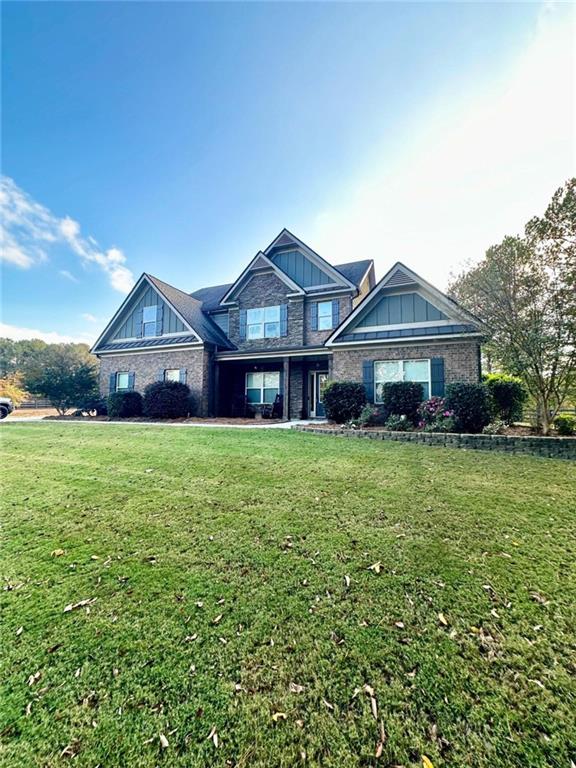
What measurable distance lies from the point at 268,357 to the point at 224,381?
338 cm

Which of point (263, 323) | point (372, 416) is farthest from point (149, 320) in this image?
point (372, 416)

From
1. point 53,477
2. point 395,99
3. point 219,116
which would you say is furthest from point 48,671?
point 219,116

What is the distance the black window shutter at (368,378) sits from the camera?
41.7 ft

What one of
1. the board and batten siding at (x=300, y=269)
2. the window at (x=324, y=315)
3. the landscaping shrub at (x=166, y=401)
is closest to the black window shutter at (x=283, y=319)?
the board and batten siding at (x=300, y=269)

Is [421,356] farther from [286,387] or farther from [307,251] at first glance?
Result: [307,251]

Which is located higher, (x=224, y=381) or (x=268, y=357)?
(x=268, y=357)

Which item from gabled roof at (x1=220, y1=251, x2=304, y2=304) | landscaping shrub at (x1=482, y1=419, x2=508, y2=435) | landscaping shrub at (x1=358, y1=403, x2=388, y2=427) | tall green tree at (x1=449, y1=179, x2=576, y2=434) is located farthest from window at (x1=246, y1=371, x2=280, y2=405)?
tall green tree at (x1=449, y1=179, x2=576, y2=434)

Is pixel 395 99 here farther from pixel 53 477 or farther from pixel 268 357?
pixel 53 477

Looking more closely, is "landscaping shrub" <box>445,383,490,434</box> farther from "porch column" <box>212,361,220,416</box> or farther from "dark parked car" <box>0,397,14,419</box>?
"dark parked car" <box>0,397,14,419</box>

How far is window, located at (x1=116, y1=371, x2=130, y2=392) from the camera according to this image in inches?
715

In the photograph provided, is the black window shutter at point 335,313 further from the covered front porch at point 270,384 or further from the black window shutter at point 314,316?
the covered front porch at point 270,384

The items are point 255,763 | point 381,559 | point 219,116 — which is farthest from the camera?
point 219,116

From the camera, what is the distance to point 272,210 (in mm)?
18172

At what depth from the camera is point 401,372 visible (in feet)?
41.0
